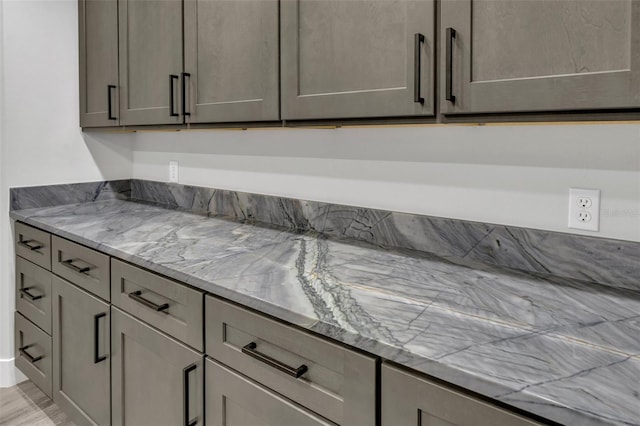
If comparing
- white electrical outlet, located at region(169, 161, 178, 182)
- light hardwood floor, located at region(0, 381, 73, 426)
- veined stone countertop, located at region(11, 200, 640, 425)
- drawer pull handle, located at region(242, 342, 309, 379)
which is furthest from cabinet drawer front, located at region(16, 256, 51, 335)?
drawer pull handle, located at region(242, 342, 309, 379)

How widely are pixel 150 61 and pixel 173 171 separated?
656 mm

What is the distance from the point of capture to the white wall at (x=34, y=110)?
2225 mm

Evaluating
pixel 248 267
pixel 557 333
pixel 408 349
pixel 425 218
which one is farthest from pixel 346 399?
pixel 425 218

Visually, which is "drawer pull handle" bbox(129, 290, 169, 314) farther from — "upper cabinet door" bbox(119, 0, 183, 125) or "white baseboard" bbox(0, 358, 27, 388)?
"white baseboard" bbox(0, 358, 27, 388)

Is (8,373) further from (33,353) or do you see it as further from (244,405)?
(244,405)

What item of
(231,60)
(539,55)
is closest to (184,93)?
(231,60)

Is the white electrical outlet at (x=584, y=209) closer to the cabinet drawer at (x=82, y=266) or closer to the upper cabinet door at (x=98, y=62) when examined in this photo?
the cabinet drawer at (x=82, y=266)

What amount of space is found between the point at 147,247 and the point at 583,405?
1354 millimetres

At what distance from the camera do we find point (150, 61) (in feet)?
6.50

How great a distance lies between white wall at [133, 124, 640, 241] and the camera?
1146 millimetres

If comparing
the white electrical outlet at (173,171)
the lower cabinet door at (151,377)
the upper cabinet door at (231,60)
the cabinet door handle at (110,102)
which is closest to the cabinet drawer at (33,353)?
the lower cabinet door at (151,377)

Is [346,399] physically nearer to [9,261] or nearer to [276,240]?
[276,240]

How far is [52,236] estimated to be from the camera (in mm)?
1942

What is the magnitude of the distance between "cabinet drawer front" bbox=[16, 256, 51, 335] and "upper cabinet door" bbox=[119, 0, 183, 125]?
82cm
